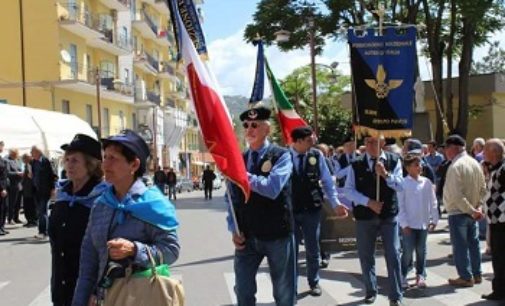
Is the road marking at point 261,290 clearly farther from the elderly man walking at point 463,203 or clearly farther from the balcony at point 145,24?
the balcony at point 145,24

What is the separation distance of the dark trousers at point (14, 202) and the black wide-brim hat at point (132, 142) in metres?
14.9

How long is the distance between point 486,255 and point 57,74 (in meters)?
33.6

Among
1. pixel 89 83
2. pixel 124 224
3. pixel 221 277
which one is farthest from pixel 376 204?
pixel 89 83

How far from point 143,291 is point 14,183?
1516 cm

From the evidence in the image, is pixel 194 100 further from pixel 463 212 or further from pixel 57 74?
pixel 57 74

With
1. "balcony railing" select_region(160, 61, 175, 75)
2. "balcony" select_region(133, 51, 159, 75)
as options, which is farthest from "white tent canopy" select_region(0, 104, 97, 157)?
"balcony railing" select_region(160, 61, 175, 75)

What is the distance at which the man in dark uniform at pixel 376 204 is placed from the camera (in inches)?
291

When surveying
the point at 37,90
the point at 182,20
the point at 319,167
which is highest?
the point at 37,90

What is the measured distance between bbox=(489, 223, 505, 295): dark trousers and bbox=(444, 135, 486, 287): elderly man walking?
708 millimetres

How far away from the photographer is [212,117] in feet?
16.3

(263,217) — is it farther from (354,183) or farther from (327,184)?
(327,184)

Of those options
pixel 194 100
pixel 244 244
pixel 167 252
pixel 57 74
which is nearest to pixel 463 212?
pixel 244 244

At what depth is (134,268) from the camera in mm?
3547

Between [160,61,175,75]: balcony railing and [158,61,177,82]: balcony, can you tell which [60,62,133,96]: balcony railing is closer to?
[158,61,177,82]: balcony
